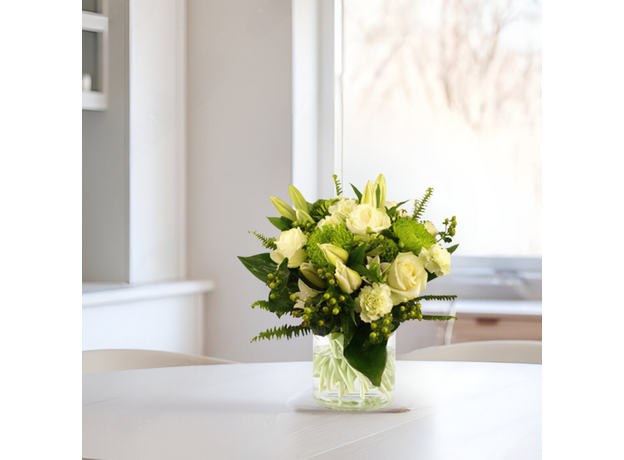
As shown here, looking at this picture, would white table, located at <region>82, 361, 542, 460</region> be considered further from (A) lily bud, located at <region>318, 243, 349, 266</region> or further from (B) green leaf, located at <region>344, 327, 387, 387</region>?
(A) lily bud, located at <region>318, 243, 349, 266</region>

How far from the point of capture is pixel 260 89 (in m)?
2.14

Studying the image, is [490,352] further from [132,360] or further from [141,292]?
[141,292]

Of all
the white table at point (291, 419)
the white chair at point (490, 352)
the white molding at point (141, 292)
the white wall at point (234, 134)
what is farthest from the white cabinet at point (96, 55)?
the white chair at point (490, 352)

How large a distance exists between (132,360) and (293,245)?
0.74 m

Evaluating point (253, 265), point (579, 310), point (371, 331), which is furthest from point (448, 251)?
point (579, 310)

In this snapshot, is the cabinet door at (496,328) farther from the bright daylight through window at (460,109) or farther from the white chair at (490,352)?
the white chair at (490,352)

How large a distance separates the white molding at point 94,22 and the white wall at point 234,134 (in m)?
0.34

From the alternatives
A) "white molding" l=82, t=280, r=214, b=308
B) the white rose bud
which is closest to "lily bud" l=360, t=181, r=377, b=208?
the white rose bud

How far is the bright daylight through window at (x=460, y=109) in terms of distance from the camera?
2000mm

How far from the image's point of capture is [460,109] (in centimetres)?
204

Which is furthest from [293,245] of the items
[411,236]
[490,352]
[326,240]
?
[490,352]

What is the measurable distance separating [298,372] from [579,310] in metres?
0.81

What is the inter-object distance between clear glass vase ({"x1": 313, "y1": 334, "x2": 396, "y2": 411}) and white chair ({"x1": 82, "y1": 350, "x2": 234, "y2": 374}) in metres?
0.59
